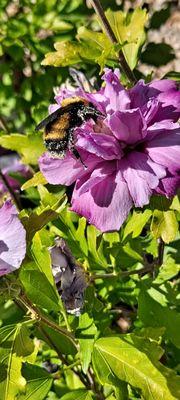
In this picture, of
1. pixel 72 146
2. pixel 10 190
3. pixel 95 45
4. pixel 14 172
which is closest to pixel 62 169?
pixel 72 146

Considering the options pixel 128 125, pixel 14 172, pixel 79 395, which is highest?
pixel 128 125

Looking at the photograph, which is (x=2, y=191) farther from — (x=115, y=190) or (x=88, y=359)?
(x=115, y=190)

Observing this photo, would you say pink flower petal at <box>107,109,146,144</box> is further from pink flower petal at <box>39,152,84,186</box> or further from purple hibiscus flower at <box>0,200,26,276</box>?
purple hibiscus flower at <box>0,200,26,276</box>

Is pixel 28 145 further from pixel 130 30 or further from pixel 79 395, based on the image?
pixel 79 395

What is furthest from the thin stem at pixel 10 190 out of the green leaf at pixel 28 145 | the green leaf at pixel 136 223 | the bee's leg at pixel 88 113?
the bee's leg at pixel 88 113

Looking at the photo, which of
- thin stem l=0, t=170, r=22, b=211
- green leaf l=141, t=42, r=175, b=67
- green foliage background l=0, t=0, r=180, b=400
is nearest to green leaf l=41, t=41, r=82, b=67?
green foliage background l=0, t=0, r=180, b=400

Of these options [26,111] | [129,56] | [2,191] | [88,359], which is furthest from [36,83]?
[88,359]
